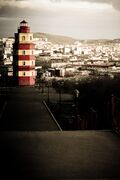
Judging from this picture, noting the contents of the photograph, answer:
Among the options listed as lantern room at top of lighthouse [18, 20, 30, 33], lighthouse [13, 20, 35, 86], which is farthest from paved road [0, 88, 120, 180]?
lantern room at top of lighthouse [18, 20, 30, 33]

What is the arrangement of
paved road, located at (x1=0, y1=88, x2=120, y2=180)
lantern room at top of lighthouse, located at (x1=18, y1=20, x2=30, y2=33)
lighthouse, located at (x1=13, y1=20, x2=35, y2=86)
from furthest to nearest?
lantern room at top of lighthouse, located at (x1=18, y1=20, x2=30, y2=33), lighthouse, located at (x1=13, y1=20, x2=35, y2=86), paved road, located at (x1=0, y1=88, x2=120, y2=180)

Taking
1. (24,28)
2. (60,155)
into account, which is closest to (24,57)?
(24,28)

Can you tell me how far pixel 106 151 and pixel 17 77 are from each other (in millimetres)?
16803

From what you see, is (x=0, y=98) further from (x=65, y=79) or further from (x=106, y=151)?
(x=106, y=151)

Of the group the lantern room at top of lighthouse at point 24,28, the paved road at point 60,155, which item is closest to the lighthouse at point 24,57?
the lantern room at top of lighthouse at point 24,28

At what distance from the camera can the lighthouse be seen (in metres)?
19.6

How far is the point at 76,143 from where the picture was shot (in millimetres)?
3379

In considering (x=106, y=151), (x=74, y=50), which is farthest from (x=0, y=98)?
(x=74, y=50)

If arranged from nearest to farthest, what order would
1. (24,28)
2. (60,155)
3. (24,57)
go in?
1. (60,155)
2. (24,57)
3. (24,28)

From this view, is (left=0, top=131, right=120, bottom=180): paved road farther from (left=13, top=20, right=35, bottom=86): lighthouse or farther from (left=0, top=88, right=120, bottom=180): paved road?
(left=13, top=20, right=35, bottom=86): lighthouse

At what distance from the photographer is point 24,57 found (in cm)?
1981

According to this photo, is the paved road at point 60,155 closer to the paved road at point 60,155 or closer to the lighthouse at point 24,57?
the paved road at point 60,155

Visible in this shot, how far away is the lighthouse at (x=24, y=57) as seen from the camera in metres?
19.6

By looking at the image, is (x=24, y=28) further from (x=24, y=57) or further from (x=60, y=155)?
(x=60, y=155)
